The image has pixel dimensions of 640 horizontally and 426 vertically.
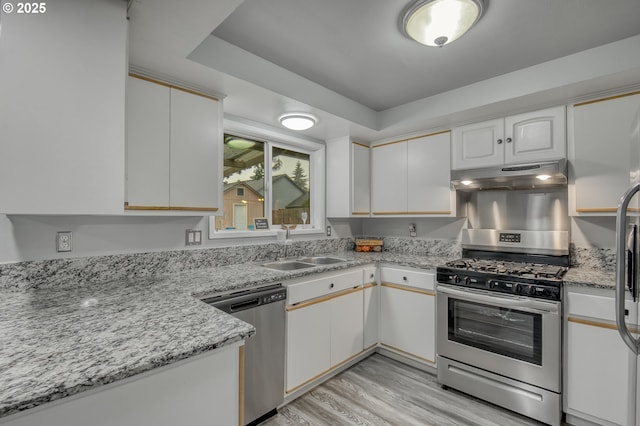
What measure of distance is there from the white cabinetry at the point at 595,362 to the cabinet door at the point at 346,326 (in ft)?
4.72

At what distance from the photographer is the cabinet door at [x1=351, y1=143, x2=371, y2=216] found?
3.21 meters

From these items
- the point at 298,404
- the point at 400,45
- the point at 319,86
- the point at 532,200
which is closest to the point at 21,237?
the point at 298,404

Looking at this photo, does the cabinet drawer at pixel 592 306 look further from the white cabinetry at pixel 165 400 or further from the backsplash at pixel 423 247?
the white cabinetry at pixel 165 400

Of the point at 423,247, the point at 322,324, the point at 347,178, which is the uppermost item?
the point at 347,178

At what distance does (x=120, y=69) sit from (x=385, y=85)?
1905 millimetres

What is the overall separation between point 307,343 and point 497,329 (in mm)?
1367

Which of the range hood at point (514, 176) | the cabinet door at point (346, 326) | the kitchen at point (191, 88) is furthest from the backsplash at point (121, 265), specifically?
the range hood at point (514, 176)

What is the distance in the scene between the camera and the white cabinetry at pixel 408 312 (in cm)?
254

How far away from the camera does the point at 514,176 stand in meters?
2.36

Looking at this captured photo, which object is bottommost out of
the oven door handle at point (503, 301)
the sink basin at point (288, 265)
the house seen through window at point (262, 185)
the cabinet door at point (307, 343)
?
the cabinet door at point (307, 343)

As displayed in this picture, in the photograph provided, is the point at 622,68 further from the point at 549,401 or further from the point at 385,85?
the point at 549,401

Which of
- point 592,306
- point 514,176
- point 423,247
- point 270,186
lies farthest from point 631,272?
point 270,186

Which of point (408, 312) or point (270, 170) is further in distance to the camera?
point (270, 170)

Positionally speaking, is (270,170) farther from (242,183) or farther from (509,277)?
(509,277)
